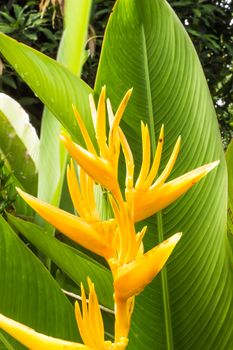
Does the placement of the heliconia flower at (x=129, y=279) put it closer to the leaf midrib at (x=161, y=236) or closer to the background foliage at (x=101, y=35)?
the leaf midrib at (x=161, y=236)

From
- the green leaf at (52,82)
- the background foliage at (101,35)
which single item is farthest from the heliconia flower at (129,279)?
the background foliage at (101,35)

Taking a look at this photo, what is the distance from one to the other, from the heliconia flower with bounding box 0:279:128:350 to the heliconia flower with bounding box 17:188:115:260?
0.03 metres

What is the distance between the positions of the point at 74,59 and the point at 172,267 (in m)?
0.40

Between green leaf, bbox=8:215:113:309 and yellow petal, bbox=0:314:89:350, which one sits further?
green leaf, bbox=8:215:113:309

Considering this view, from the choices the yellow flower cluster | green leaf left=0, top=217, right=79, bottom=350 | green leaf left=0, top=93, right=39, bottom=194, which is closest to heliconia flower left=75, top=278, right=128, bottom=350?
the yellow flower cluster

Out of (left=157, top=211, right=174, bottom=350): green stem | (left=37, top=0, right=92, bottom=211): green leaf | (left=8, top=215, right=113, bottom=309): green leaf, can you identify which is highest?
(left=37, top=0, right=92, bottom=211): green leaf

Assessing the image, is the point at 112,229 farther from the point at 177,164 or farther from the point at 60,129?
the point at 60,129

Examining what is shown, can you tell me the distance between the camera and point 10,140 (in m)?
1.22

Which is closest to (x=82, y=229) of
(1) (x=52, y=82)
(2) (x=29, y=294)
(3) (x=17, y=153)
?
(2) (x=29, y=294)

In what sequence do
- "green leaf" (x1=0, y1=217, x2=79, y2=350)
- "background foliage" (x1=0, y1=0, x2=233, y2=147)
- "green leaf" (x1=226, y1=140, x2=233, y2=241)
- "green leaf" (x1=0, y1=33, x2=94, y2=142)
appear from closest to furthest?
"green leaf" (x1=0, y1=217, x2=79, y2=350) < "green leaf" (x1=0, y1=33, x2=94, y2=142) < "green leaf" (x1=226, y1=140, x2=233, y2=241) < "background foliage" (x1=0, y1=0, x2=233, y2=147)

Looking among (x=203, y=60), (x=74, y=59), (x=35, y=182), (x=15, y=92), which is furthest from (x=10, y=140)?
(x=203, y=60)

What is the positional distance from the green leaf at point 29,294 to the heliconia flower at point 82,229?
0.35 m

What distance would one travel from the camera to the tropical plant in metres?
0.80

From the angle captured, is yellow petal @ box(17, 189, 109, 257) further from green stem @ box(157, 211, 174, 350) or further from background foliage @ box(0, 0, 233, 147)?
background foliage @ box(0, 0, 233, 147)
